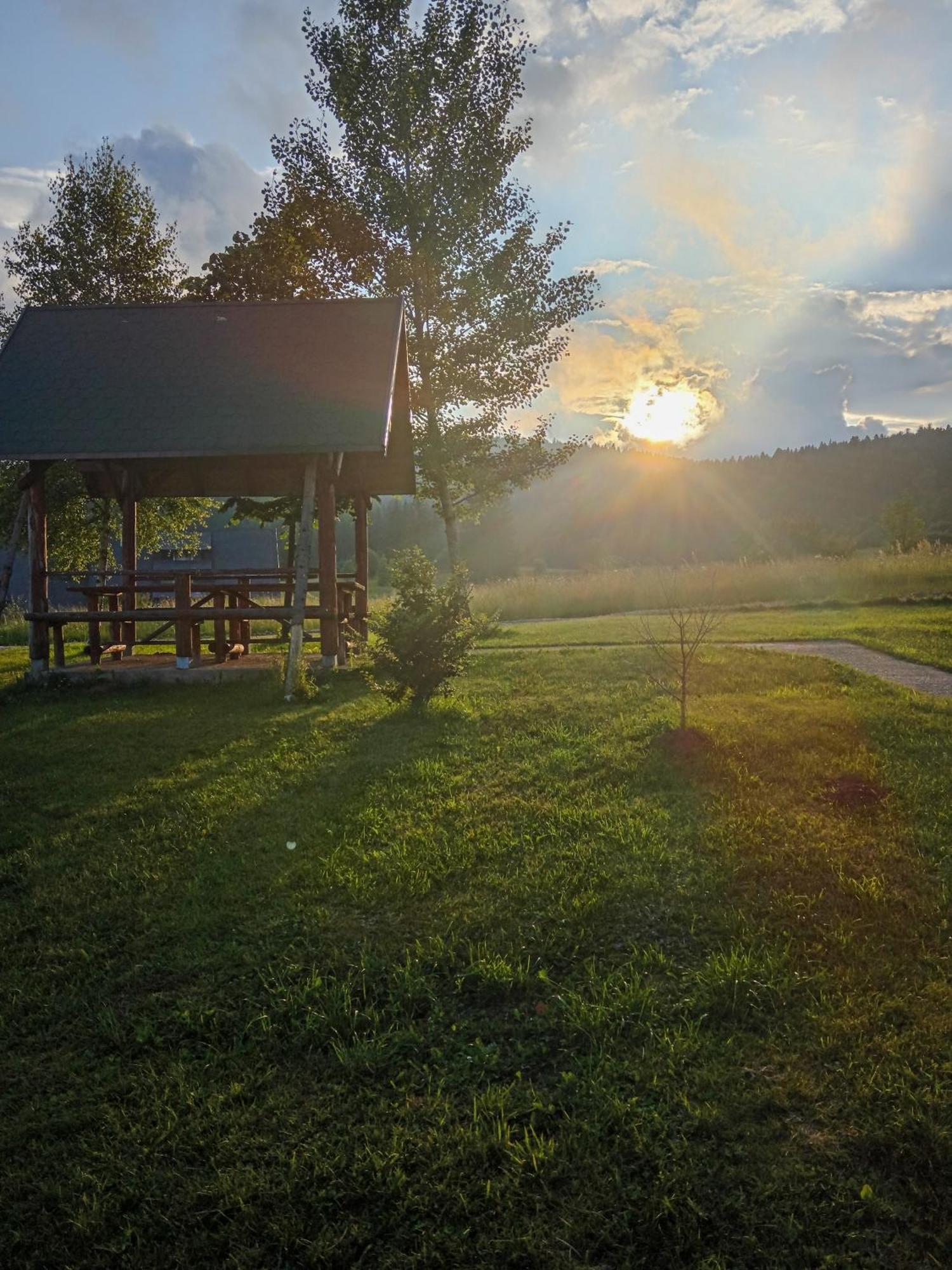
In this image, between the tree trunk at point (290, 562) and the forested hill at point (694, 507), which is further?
the forested hill at point (694, 507)

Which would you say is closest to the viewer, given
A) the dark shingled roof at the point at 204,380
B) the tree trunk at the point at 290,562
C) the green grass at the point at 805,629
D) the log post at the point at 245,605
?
the dark shingled roof at the point at 204,380

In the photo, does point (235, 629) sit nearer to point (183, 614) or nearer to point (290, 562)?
point (183, 614)

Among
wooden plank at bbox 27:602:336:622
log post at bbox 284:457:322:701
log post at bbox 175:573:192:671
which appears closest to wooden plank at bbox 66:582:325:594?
log post at bbox 175:573:192:671

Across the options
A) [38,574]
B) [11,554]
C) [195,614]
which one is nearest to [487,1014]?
[195,614]

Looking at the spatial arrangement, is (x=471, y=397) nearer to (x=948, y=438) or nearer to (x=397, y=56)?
(x=397, y=56)

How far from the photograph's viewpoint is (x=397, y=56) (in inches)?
739

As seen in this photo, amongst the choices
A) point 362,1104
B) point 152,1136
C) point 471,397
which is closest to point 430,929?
point 362,1104

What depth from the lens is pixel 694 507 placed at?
117812mm

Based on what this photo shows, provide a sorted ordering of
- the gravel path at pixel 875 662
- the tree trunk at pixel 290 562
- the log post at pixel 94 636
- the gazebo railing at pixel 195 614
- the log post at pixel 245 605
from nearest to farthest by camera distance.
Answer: the gravel path at pixel 875 662, the gazebo railing at pixel 195 614, the log post at pixel 94 636, the log post at pixel 245 605, the tree trunk at pixel 290 562

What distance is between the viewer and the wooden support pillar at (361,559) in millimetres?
14844

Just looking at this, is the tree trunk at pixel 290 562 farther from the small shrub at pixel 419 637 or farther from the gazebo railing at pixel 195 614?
the small shrub at pixel 419 637

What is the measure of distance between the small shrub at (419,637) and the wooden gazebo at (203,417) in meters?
1.71

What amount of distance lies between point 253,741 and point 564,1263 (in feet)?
21.1

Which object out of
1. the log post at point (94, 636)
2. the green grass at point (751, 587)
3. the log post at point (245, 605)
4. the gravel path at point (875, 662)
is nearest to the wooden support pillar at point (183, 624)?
the log post at point (245, 605)
